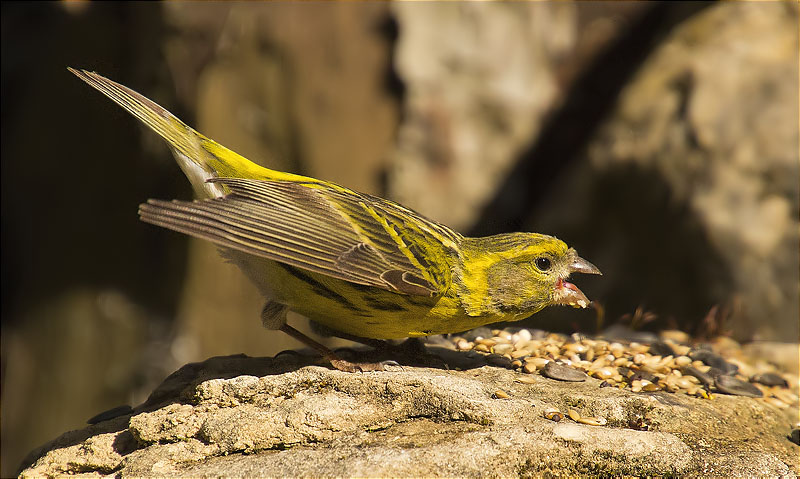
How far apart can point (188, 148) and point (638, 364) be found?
3075 mm

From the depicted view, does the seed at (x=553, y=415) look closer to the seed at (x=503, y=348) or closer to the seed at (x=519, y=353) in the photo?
the seed at (x=519, y=353)

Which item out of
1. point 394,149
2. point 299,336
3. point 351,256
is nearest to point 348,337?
point 299,336

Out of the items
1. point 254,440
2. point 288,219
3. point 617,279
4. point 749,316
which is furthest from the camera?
point 617,279

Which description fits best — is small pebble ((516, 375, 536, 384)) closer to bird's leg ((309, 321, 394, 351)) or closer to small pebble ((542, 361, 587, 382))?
small pebble ((542, 361, 587, 382))

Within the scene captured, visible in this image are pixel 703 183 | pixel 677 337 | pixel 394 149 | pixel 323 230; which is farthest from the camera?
pixel 394 149

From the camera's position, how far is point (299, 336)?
15.0 feet

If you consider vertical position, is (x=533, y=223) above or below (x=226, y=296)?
above

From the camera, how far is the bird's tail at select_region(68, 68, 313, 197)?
4.75 metres

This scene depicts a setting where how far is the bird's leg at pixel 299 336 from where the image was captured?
4.36m

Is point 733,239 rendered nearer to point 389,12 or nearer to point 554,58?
point 554,58

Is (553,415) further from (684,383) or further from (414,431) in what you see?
(684,383)

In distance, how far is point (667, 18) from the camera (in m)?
10.4

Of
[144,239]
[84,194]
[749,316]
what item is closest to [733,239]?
[749,316]

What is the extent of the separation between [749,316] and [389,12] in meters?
6.58
